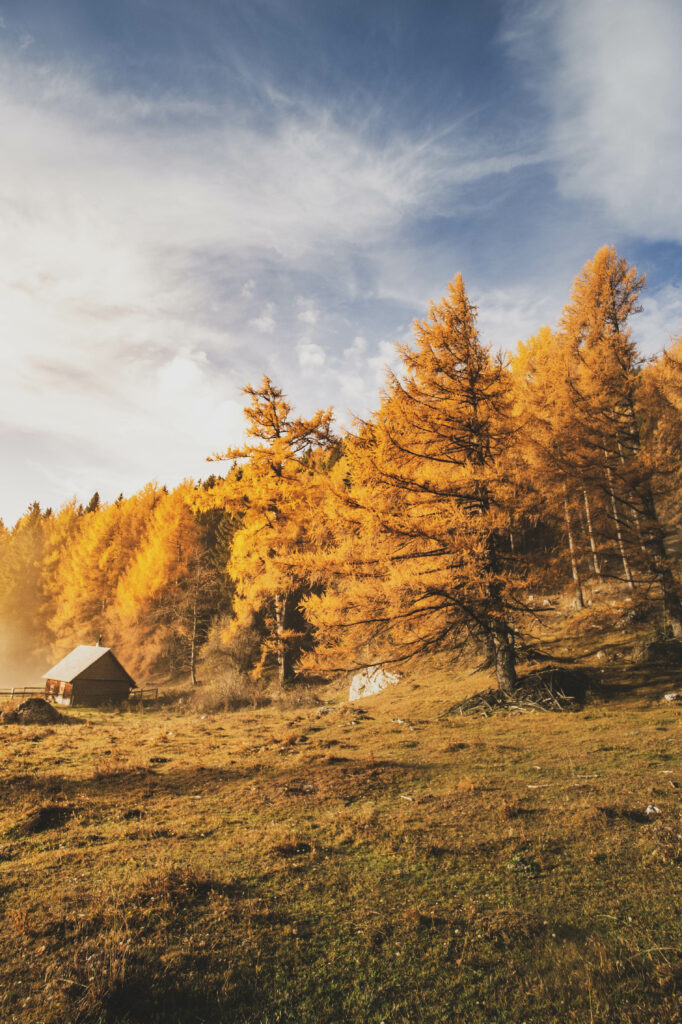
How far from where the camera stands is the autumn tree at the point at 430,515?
12.6m

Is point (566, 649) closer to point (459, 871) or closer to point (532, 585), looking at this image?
point (532, 585)

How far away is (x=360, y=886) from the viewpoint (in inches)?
194

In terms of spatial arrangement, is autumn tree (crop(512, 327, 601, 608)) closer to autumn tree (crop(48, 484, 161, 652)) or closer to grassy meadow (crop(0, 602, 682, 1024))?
grassy meadow (crop(0, 602, 682, 1024))

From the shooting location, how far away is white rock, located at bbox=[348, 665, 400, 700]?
21.5 meters

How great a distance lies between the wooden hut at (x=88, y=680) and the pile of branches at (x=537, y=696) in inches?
1109

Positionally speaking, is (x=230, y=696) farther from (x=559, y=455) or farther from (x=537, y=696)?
(x=559, y=455)

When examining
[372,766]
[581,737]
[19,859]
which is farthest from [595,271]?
[19,859]

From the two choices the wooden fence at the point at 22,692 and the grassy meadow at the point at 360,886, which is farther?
the wooden fence at the point at 22,692

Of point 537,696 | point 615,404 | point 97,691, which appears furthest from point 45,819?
point 97,691

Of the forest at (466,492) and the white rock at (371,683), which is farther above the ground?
the forest at (466,492)

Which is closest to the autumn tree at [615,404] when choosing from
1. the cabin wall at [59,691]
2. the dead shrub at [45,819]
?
the dead shrub at [45,819]

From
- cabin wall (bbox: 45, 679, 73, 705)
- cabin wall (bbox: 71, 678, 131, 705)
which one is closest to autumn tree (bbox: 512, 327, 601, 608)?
cabin wall (bbox: 71, 678, 131, 705)

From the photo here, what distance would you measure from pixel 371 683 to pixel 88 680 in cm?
2240

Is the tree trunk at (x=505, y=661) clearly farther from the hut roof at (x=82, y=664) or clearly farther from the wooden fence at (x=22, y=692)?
the wooden fence at (x=22, y=692)
